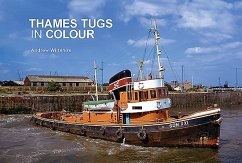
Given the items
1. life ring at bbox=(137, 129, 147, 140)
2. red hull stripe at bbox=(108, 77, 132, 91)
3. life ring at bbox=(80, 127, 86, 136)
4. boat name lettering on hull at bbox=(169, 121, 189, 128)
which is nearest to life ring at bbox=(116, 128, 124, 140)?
life ring at bbox=(137, 129, 147, 140)

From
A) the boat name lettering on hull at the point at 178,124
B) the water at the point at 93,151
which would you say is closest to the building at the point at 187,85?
the water at the point at 93,151

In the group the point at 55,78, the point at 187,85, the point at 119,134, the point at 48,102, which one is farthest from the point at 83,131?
the point at 187,85

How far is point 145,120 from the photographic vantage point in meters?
24.3

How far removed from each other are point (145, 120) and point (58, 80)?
6153 cm

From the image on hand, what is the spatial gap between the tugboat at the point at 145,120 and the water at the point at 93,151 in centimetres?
60

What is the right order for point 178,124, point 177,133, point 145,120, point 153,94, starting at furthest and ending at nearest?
point 145,120 < point 153,94 < point 177,133 < point 178,124

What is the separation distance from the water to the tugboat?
1.98 feet

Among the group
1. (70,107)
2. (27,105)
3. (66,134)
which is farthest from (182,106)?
(66,134)

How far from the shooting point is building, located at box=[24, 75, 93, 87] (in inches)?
3141

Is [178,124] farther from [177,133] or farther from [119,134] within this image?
[119,134]

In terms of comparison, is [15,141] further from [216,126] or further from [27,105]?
[27,105]

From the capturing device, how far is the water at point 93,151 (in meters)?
20.3

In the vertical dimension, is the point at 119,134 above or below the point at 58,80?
below

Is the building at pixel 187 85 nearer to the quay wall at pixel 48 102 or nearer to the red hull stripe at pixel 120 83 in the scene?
the quay wall at pixel 48 102
